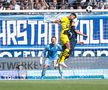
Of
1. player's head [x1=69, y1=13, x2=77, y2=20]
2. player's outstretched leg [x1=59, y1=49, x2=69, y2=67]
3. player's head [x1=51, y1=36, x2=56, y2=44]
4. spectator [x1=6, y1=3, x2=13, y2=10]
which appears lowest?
player's outstretched leg [x1=59, y1=49, x2=69, y2=67]

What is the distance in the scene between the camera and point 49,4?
18.8m

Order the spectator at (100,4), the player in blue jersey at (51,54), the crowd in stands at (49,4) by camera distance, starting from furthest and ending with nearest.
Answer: the crowd in stands at (49,4) → the spectator at (100,4) → the player in blue jersey at (51,54)

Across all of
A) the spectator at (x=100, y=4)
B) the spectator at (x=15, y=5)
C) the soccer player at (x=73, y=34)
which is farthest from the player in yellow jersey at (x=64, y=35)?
the spectator at (x=15, y=5)

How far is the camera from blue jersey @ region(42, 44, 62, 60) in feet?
58.4

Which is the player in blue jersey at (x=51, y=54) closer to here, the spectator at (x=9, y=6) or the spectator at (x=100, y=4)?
the spectator at (x=9, y=6)

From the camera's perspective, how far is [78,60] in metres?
17.9

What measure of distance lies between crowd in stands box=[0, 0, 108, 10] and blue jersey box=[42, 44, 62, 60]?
147 cm

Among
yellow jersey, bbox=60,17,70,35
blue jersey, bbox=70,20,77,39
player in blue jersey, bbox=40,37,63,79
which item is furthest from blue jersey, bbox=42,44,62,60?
yellow jersey, bbox=60,17,70,35

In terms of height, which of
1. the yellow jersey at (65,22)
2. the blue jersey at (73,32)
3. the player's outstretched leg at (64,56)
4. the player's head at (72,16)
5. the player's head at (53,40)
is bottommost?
the player's outstretched leg at (64,56)

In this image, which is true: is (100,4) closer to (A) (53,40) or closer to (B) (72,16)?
(B) (72,16)

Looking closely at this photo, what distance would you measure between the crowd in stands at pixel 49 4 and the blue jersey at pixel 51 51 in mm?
1469

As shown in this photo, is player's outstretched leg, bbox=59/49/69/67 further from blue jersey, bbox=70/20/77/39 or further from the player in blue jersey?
blue jersey, bbox=70/20/77/39

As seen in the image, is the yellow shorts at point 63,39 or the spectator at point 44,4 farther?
the spectator at point 44,4

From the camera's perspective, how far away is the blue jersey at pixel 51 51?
17.8m
